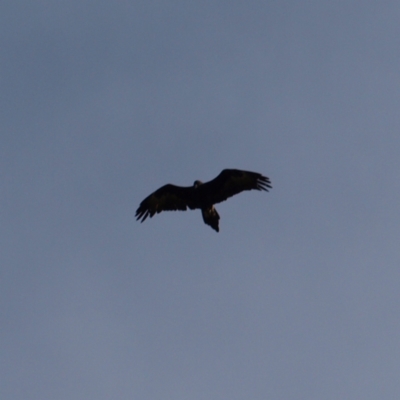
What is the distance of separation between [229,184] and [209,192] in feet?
1.90

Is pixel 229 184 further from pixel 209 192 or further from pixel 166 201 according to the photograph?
pixel 166 201

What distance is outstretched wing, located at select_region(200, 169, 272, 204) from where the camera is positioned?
2361 cm

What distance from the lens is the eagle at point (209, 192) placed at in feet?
77.3

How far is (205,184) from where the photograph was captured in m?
23.9

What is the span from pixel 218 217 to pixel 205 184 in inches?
40.0

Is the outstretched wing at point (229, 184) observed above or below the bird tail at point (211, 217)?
above

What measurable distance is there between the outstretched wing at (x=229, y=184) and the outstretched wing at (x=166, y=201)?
23.1 inches

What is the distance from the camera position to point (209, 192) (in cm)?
2391

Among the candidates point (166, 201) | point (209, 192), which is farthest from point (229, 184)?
point (166, 201)

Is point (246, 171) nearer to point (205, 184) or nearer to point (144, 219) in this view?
point (205, 184)

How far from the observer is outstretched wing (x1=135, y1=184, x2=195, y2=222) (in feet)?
79.9

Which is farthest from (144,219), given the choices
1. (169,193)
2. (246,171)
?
(246,171)

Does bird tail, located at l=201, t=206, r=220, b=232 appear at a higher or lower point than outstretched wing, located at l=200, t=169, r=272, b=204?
lower

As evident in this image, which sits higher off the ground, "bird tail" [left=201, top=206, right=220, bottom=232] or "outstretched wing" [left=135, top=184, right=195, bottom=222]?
"outstretched wing" [left=135, top=184, right=195, bottom=222]
